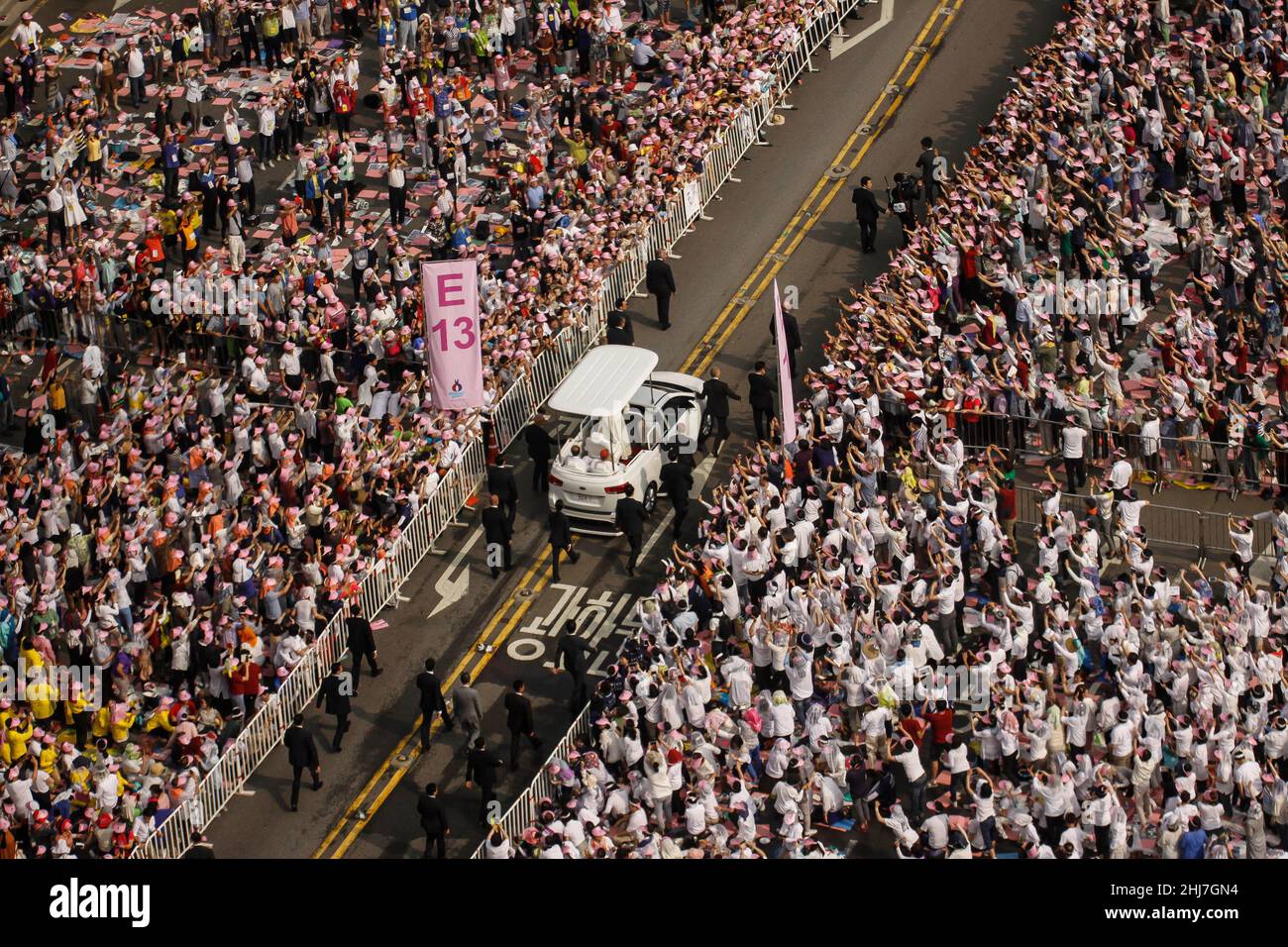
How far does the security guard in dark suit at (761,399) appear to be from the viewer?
44750 mm

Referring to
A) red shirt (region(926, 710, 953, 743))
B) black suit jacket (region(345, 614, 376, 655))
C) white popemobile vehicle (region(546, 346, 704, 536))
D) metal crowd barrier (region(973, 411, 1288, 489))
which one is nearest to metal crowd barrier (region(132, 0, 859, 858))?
black suit jacket (region(345, 614, 376, 655))

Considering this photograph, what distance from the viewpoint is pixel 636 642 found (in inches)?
1559

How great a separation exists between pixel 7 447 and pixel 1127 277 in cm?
2184

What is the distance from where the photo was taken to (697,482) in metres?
44.7

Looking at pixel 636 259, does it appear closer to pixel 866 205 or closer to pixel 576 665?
pixel 866 205

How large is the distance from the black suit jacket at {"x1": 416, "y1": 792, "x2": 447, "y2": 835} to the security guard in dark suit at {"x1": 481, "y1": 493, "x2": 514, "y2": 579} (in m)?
6.86

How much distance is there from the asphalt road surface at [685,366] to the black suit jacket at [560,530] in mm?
976

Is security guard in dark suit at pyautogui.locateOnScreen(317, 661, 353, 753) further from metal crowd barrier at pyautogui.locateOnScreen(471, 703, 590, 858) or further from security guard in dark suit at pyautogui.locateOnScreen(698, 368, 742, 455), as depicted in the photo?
security guard in dark suit at pyautogui.locateOnScreen(698, 368, 742, 455)

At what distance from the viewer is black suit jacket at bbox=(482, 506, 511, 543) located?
42.3 metres

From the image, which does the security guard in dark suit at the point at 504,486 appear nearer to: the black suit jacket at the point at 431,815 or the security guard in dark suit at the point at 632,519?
the security guard in dark suit at the point at 632,519

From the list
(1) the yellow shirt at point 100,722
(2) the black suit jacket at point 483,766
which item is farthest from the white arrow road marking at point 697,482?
(1) the yellow shirt at point 100,722

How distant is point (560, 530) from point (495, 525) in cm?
119

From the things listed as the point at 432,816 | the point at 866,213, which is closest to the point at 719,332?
the point at 866,213

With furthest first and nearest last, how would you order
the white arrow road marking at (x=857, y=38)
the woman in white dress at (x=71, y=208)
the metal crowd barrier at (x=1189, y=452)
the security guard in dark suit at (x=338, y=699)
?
the white arrow road marking at (x=857, y=38) < the woman in white dress at (x=71, y=208) < the metal crowd barrier at (x=1189, y=452) < the security guard in dark suit at (x=338, y=699)
